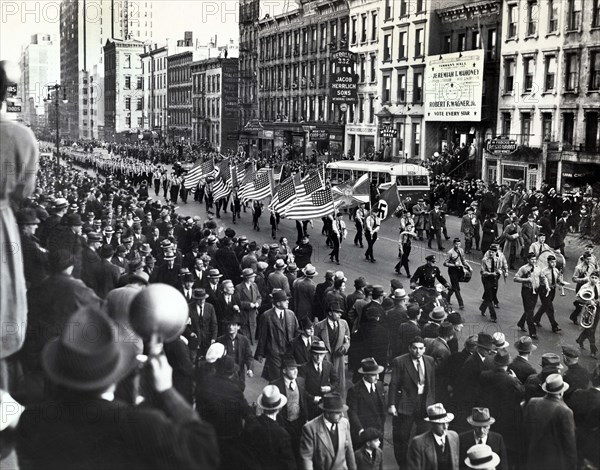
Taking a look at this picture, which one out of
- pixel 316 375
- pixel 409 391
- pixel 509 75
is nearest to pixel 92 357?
pixel 316 375

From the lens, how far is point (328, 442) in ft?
20.4

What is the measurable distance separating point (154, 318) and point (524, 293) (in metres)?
12.2

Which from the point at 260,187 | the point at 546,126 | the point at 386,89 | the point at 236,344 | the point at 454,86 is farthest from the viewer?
the point at 386,89

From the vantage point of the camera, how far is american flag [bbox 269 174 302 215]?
2138 cm

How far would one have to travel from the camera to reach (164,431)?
2748 millimetres

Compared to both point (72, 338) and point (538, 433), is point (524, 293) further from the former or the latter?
point (72, 338)

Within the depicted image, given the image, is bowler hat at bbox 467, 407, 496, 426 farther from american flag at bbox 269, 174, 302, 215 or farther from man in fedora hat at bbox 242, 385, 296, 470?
american flag at bbox 269, 174, 302, 215

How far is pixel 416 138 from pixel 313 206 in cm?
2901

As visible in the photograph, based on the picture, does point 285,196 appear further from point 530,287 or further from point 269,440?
point 269,440

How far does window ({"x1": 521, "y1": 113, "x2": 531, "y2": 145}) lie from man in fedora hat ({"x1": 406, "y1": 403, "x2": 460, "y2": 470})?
33.6 m

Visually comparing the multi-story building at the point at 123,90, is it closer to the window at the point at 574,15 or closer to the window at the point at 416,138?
the window at the point at 416,138

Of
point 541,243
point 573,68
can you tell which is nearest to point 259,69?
point 573,68

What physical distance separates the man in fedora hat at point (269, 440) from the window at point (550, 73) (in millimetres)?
33471

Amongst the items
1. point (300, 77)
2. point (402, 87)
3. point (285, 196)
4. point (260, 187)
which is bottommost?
point (285, 196)
